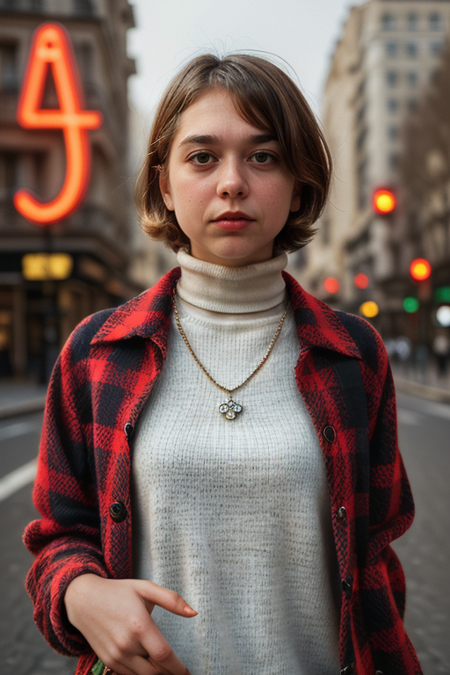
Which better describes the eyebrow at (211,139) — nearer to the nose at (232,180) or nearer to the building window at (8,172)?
the nose at (232,180)

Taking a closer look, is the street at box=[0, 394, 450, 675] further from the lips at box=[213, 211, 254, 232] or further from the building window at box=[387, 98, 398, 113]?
the building window at box=[387, 98, 398, 113]

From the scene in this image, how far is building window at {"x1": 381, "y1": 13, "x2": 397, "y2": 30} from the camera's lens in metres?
60.7

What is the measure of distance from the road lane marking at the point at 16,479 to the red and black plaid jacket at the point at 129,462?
5.19 meters

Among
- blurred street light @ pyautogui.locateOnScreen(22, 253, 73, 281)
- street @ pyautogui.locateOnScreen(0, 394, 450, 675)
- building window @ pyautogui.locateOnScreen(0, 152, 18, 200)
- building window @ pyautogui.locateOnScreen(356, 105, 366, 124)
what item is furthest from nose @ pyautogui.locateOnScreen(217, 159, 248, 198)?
building window @ pyautogui.locateOnScreen(356, 105, 366, 124)

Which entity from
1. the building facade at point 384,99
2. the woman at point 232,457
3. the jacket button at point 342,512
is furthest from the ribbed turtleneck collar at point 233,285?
the building facade at point 384,99

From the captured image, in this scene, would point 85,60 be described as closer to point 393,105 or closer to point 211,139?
point 211,139

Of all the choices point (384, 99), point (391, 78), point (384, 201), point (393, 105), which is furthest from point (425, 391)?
point (391, 78)

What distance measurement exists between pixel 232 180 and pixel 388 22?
68421 millimetres

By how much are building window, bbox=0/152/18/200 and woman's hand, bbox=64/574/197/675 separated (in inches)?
948

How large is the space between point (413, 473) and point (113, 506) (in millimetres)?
6474

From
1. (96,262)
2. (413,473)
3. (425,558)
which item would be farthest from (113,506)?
(96,262)

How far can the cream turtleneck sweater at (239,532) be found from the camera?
4.42 ft

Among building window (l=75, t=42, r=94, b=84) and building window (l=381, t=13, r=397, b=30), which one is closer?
building window (l=75, t=42, r=94, b=84)

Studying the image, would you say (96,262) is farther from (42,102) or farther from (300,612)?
(300,612)
